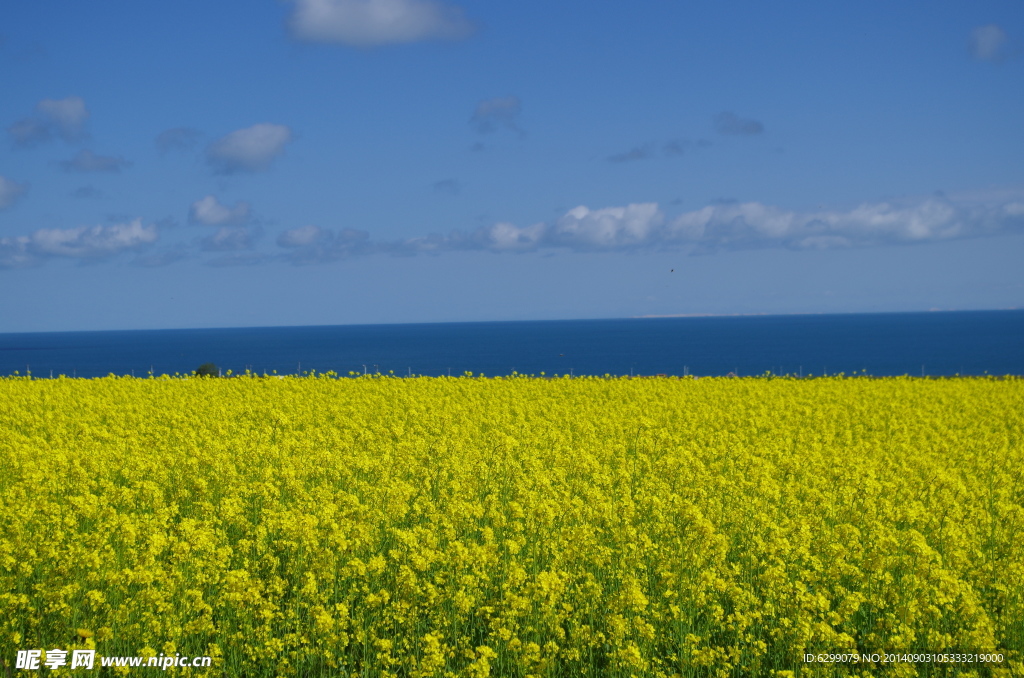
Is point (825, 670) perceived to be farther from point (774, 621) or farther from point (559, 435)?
point (559, 435)

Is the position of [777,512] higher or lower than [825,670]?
higher

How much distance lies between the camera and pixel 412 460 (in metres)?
12.8

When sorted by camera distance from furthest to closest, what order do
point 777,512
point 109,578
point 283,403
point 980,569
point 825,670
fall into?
point 283,403 → point 777,512 → point 980,569 → point 109,578 → point 825,670

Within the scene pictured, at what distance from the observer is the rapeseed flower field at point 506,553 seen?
720cm

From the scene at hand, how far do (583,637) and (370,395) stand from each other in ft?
58.1

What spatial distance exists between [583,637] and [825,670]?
7.00 ft

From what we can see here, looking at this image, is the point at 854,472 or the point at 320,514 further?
the point at 854,472

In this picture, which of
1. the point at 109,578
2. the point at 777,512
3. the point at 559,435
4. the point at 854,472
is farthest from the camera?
the point at 559,435

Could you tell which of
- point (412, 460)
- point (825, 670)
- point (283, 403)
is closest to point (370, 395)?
point (283, 403)

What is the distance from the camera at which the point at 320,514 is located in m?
8.94

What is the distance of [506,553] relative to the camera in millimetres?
9109

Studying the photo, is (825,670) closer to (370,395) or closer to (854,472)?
(854,472)

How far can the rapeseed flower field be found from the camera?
7.20 m

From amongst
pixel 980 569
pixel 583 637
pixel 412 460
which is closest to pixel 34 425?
pixel 412 460
